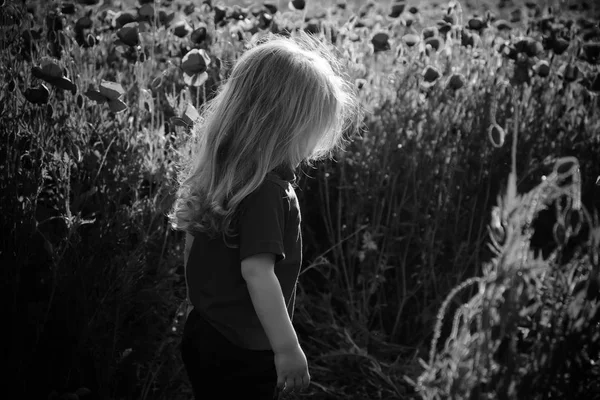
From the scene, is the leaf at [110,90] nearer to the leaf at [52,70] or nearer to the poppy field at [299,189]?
the poppy field at [299,189]

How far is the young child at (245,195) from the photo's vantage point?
1433 millimetres

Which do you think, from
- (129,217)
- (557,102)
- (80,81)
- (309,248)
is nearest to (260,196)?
(129,217)

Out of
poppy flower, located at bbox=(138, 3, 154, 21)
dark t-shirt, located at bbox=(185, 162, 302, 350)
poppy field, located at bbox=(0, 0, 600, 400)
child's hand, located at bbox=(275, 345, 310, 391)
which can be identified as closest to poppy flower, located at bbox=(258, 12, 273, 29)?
poppy field, located at bbox=(0, 0, 600, 400)

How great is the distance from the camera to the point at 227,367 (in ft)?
4.86

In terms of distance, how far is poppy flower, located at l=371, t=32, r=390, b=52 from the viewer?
2.70 m

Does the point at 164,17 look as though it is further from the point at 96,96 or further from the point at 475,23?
the point at 475,23

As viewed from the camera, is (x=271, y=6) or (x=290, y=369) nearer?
(x=290, y=369)

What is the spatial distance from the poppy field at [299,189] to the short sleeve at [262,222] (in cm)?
39

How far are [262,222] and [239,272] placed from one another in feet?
0.55

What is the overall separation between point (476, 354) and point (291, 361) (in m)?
0.54

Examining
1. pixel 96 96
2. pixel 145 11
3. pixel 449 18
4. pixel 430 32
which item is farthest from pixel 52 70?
pixel 449 18

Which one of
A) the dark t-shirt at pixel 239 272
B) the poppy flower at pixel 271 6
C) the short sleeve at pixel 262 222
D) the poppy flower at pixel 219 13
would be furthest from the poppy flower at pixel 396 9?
the short sleeve at pixel 262 222

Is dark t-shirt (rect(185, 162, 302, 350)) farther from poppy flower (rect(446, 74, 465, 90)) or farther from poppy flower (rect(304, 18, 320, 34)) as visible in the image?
poppy flower (rect(304, 18, 320, 34))

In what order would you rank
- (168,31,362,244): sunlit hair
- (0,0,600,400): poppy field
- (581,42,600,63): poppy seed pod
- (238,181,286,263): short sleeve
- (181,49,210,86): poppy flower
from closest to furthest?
(238,181,286,263): short sleeve
(168,31,362,244): sunlit hair
(0,0,600,400): poppy field
(181,49,210,86): poppy flower
(581,42,600,63): poppy seed pod
